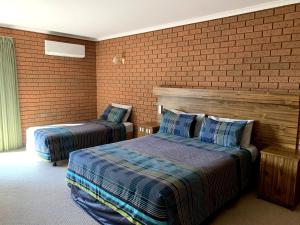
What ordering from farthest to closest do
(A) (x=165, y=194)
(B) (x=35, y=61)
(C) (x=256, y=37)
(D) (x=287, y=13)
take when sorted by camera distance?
1. (B) (x=35, y=61)
2. (C) (x=256, y=37)
3. (D) (x=287, y=13)
4. (A) (x=165, y=194)

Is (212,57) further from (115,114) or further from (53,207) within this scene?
(53,207)

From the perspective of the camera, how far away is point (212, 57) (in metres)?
3.30

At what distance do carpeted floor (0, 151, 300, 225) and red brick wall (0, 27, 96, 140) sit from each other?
162 cm

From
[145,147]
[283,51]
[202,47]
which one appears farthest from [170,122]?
[283,51]

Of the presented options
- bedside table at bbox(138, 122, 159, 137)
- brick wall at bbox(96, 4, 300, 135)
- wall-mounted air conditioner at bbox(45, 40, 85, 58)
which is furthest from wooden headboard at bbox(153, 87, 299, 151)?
wall-mounted air conditioner at bbox(45, 40, 85, 58)

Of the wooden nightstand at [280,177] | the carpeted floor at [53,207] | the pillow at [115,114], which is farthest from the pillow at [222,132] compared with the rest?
the pillow at [115,114]

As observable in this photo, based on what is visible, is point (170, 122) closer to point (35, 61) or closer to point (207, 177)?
point (207, 177)

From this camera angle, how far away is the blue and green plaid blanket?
173cm

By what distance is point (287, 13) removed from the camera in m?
2.62

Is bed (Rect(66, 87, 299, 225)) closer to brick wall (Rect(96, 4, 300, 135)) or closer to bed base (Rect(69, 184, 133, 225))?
bed base (Rect(69, 184, 133, 225))

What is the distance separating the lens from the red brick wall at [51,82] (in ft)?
13.9

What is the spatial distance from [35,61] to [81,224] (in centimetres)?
341

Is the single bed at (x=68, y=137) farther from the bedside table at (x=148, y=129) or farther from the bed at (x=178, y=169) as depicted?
the bed at (x=178, y=169)

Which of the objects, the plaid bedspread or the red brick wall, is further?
the red brick wall
